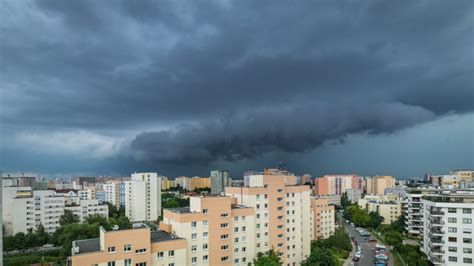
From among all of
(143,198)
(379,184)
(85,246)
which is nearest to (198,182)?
(143,198)

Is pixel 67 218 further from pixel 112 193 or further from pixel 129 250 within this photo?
pixel 129 250

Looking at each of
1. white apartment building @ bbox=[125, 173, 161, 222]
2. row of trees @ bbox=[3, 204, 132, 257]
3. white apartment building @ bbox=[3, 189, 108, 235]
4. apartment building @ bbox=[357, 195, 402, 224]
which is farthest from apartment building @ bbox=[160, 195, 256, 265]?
apartment building @ bbox=[357, 195, 402, 224]

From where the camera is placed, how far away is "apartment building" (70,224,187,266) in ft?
44.1

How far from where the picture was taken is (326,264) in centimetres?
1936

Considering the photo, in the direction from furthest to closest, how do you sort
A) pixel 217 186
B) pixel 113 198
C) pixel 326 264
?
1. pixel 217 186
2. pixel 113 198
3. pixel 326 264

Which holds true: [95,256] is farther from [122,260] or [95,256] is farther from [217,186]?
[217,186]

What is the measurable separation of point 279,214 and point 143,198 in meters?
29.3

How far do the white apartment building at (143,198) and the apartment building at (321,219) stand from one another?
23.8 metres

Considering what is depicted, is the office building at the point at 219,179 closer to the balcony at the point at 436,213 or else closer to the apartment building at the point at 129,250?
the balcony at the point at 436,213

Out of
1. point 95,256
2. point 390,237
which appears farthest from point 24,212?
point 390,237

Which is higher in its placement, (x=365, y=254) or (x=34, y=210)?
(x=34, y=210)

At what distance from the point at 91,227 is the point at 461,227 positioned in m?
29.1

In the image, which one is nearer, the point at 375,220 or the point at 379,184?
the point at 375,220

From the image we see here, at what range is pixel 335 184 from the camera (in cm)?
6644
